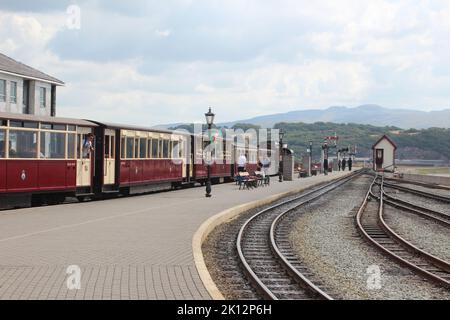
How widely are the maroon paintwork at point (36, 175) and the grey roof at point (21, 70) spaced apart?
104 ft

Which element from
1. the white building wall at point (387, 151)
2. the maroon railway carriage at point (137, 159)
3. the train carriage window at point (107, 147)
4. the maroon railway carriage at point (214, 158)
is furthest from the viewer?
the white building wall at point (387, 151)

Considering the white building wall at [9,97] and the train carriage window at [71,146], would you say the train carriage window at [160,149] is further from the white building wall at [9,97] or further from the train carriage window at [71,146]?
the white building wall at [9,97]

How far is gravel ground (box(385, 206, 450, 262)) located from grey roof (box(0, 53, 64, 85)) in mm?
36759

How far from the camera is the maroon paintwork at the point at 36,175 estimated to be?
19656mm

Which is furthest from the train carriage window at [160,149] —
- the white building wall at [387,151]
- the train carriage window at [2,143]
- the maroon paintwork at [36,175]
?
the white building wall at [387,151]

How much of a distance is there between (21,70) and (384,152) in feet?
293

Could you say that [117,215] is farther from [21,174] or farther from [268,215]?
[268,215]

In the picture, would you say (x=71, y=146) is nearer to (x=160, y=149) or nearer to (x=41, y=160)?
(x=41, y=160)

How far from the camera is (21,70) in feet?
181

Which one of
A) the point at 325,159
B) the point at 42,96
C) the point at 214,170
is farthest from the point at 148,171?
the point at 325,159

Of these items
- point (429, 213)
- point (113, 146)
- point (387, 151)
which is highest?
point (387, 151)

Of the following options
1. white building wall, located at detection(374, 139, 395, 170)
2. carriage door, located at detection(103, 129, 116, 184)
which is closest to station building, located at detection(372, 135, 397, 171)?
white building wall, located at detection(374, 139, 395, 170)

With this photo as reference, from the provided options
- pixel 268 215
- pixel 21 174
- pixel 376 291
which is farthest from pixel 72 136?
pixel 376 291

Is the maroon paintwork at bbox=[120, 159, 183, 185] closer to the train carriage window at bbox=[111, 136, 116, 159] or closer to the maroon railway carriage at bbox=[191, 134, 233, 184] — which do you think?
the train carriage window at bbox=[111, 136, 116, 159]
